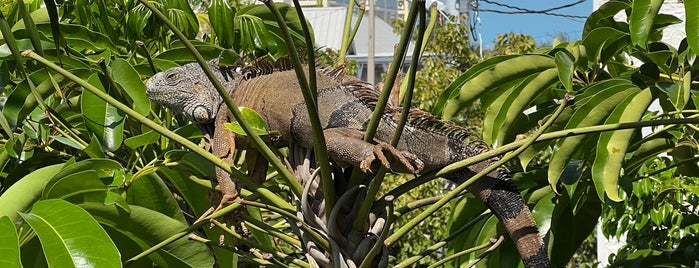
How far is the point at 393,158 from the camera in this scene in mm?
961

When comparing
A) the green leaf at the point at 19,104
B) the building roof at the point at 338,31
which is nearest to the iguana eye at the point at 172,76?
the green leaf at the point at 19,104

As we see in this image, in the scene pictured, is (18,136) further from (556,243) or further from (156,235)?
(556,243)

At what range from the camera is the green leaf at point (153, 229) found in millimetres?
1187

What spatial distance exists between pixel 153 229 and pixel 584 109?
0.63 m

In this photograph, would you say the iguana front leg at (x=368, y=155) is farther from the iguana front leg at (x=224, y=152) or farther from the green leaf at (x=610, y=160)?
the green leaf at (x=610, y=160)

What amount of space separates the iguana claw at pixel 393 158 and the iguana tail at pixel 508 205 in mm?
149

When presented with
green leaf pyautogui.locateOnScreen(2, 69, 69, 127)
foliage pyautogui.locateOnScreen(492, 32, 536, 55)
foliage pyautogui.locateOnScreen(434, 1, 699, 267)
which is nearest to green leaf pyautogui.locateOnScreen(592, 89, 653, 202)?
foliage pyautogui.locateOnScreen(434, 1, 699, 267)

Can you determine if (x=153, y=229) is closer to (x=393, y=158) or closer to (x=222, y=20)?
(x=393, y=158)

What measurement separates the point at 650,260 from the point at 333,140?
3.41ft

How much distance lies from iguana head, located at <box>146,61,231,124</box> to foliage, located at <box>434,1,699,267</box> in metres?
0.38

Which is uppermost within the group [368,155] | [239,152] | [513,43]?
[368,155]

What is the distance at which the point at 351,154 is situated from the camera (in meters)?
1.05

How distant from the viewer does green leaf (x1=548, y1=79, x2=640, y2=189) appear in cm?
123

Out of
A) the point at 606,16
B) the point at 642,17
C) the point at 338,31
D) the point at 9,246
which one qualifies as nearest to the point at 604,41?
the point at 606,16
